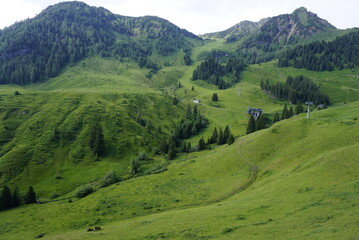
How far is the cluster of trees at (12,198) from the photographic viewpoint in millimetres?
78938

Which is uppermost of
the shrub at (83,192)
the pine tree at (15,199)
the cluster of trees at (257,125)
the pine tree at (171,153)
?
the cluster of trees at (257,125)

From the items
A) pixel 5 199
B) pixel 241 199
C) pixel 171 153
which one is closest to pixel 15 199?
pixel 5 199

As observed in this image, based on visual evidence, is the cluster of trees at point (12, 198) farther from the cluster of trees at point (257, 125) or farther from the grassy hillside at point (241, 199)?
the cluster of trees at point (257, 125)

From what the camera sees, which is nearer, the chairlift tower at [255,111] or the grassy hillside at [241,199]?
the grassy hillside at [241,199]

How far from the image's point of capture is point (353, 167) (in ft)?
151

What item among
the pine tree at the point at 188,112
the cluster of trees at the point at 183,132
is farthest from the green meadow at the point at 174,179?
the pine tree at the point at 188,112

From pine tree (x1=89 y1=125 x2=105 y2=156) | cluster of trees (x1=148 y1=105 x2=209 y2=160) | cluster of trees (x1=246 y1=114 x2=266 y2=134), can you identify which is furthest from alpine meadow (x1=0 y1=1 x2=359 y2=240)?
cluster of trees (x1=246 y1=114 x2=266 y2=134)

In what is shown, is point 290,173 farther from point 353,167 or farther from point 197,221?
point 197,221

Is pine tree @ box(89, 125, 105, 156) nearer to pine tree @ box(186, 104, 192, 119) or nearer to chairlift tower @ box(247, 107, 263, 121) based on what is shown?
pine tree @ box(186, 104, 192, 119)

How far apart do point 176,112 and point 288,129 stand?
356 feet

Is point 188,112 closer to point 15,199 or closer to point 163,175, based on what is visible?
point 163,175

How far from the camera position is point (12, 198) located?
8062 centimetres

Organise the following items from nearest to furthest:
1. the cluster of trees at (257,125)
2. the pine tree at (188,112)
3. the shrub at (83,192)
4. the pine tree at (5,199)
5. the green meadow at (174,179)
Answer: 1. the green meadow at (174,179)
2. the pine tree at (5,199)
3. the shrub at (83,192)
4. the cluster of trees at (257,125)
5. the pine tree at (188,112)

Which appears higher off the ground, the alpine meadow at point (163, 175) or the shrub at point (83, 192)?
the alpine meadow at point (163, 175)
